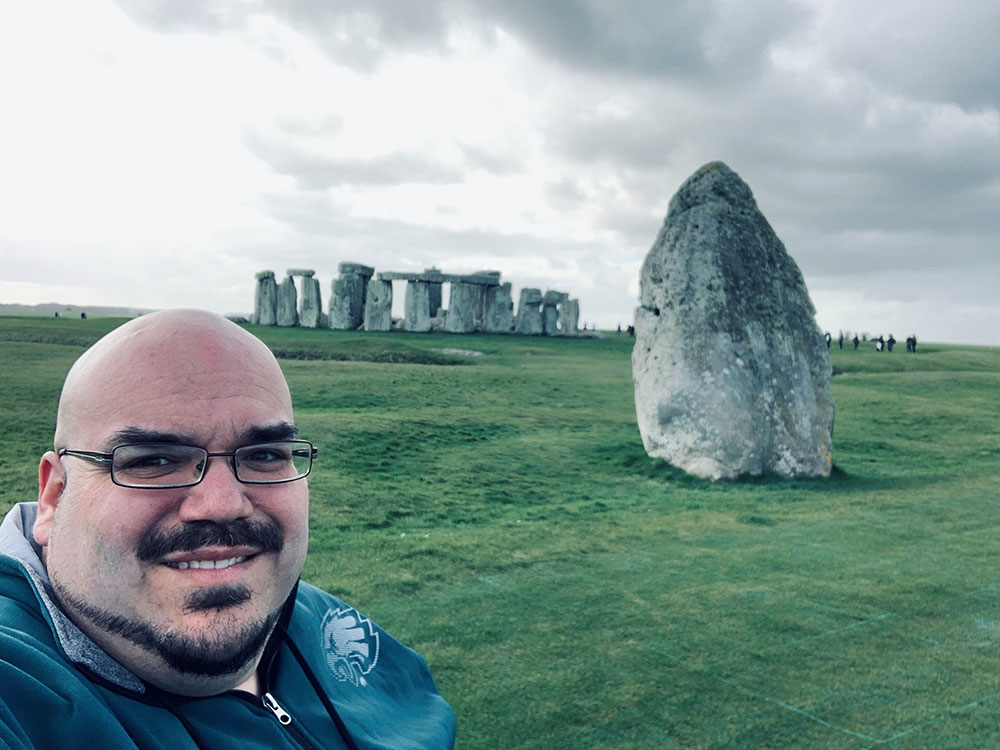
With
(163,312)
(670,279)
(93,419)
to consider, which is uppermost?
(670,279)

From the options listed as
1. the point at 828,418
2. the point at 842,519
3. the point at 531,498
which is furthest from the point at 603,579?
the point at 828,418

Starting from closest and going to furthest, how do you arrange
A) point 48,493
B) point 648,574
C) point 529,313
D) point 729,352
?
point 48,493
point 648,574
point 729,352
point 529,313

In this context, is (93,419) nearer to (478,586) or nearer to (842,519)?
(478,586)

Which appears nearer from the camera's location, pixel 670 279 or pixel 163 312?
pixel 163 312

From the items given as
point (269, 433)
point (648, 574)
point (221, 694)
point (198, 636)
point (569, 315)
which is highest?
point (569, 315)

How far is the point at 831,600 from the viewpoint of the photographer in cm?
493

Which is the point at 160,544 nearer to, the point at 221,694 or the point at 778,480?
the point at 221,694

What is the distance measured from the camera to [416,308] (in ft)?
101

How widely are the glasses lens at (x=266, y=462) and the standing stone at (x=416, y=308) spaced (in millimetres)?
28727

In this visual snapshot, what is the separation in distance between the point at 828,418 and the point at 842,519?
229 centimetres

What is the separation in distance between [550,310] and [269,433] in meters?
31.5

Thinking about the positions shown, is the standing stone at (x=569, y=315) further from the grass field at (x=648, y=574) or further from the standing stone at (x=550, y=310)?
the grass field at (x=648, y=574)

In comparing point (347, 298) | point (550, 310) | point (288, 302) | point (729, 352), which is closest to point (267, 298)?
point (288, 302)

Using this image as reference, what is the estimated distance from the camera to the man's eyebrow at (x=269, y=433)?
1807 mm
